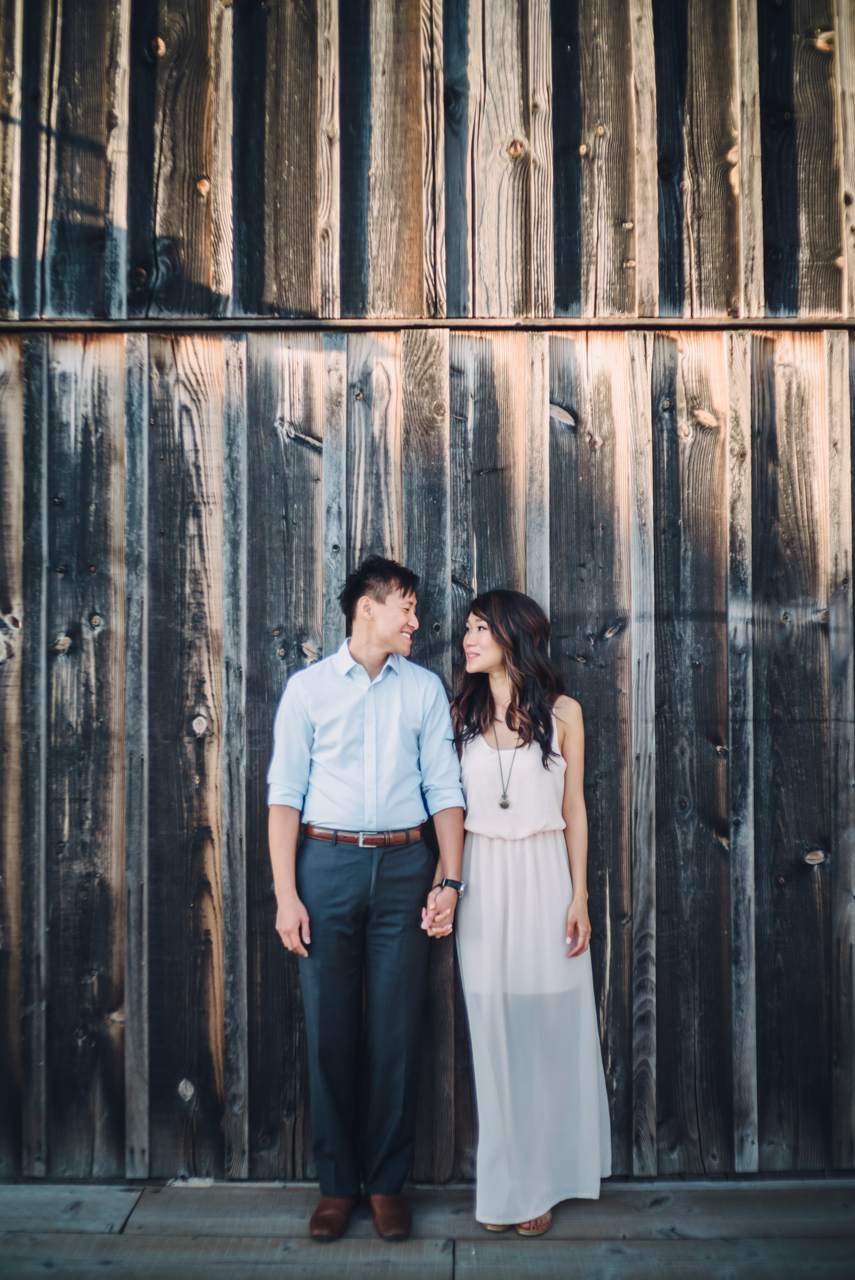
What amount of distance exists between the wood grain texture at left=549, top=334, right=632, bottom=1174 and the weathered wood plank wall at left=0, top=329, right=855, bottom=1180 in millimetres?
11

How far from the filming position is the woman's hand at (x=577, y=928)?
233cm

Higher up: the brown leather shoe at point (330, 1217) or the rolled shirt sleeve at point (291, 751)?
the rolled shirt sleeve at point (291, 751)

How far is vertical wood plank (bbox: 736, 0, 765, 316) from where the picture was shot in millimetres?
2672

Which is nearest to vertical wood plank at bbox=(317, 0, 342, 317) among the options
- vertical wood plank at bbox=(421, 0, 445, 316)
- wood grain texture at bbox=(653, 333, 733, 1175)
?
vertical wood plank at bbox=(421, 0, 445, 316)

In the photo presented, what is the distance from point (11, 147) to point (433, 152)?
60.7 inches

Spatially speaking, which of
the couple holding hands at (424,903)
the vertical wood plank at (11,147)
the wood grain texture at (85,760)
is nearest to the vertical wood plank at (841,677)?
the couple holding hands at (424,903)

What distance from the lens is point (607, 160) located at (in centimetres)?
267

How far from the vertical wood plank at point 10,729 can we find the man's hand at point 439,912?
1508mm

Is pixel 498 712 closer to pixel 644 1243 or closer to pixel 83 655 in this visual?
pixel 83 655

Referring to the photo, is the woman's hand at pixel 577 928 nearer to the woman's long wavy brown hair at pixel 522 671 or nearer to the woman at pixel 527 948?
the woman at pixel 527 948

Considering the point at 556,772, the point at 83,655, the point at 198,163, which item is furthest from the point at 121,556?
the point at 556,772

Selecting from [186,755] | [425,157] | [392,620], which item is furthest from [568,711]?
[425,157]

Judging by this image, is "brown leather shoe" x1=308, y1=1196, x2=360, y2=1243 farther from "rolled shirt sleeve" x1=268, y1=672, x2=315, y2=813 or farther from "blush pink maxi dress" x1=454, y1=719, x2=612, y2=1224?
"rolled shirt sleeve" x1=268, y1=672, x2=315, y2=813

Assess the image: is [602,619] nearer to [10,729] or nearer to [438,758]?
[438,758]
